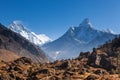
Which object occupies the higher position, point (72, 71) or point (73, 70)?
point (73, 70)

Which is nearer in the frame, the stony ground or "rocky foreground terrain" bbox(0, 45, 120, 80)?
the stony ground

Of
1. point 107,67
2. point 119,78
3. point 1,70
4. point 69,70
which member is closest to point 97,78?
point 119,78

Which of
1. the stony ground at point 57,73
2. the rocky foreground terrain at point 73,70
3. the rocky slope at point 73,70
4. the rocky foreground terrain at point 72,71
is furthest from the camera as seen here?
the rocky slope at point 73,70

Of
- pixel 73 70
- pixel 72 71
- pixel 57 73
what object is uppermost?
pixel 73 70

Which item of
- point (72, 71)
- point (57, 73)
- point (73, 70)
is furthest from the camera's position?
point (73, 70)

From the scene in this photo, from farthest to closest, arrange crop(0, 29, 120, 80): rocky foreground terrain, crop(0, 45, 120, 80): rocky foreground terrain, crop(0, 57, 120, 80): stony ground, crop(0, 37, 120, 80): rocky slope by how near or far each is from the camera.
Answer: crop(0, 37, 120, 80): rocky slope
crop(0, 29, 120, 80): rocky foreground terrain
crop(0, 45, 120, 80): rocky foreground terrain
crop(0, 57, 120, 80): stony ground

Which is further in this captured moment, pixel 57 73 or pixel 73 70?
pixel 73 70

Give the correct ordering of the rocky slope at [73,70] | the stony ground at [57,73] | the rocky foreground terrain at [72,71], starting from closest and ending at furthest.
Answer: the stony ground at [57,73] < the rocky foreground terrain at [72,71] < the rocky slope at [73,70]

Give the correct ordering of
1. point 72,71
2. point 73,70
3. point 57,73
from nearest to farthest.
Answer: point 57,73 → point 72,71 → point 73,70

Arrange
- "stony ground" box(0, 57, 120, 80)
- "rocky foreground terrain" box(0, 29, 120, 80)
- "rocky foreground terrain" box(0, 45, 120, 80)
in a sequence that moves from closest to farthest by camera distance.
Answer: "stony ground" box(0, 57, 120, 80)
"rocky foreground terrain" box(0, 45, 120, 80)
"rocky foreground terrain" box(0, 29, 120, 80)

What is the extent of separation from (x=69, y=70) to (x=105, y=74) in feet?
63.6

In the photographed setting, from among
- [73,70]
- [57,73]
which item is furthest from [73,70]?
[57,73]

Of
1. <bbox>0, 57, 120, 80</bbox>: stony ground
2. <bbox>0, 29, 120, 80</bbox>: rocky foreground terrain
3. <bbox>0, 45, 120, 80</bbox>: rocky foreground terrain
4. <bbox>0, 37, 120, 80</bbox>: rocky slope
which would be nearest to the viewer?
<bbox>0, 57, 120, 80</bbox>: stony ground

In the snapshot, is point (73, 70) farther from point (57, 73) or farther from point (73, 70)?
point (57, 73)
